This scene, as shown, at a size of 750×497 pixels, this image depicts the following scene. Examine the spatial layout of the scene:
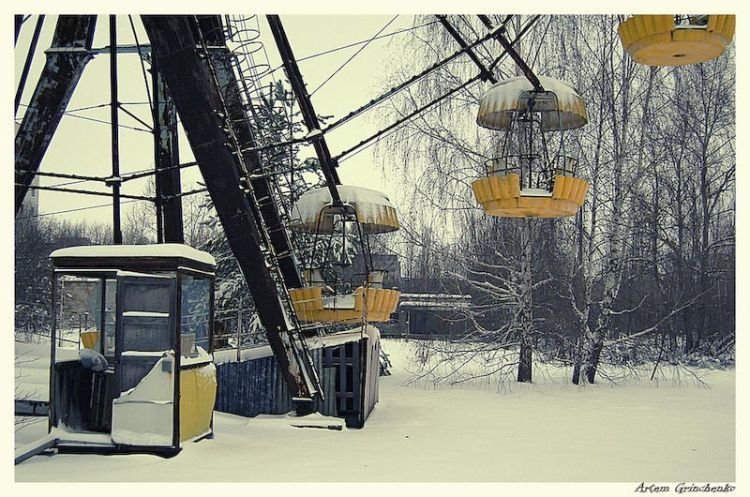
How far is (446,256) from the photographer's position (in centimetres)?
1652

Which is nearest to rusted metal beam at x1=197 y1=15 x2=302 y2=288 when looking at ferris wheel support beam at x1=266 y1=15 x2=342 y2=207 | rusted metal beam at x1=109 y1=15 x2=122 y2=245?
ferris wheel support beam at x1=266 y1=15 x2=342 y2=207

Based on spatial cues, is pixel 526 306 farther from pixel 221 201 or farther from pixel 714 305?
pixel 221 201

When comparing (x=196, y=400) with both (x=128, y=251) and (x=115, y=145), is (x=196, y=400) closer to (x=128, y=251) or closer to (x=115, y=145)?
(x=128, y=251)

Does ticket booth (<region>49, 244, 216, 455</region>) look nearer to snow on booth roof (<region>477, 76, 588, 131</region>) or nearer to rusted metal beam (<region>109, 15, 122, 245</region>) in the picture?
rusted metal beam (<region>109, 15, 122, 245</region>)

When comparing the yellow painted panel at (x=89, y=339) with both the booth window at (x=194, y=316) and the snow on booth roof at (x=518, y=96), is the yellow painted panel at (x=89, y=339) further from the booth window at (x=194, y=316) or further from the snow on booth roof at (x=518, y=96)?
the snow on booth roof at (x=518, y=96)

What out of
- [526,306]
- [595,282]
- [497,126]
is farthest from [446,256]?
[497,126]

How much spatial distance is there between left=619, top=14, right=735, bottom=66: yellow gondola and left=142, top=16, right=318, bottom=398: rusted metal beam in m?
3.99

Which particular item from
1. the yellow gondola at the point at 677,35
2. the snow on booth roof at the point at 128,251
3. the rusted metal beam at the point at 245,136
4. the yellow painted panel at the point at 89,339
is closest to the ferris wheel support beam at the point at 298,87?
the rusted metal beam at the point at 245,136

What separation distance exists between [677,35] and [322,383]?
19.3 ft

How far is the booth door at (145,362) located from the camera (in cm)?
758

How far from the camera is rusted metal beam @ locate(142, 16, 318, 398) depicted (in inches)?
323

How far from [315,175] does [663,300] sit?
7.86 metres

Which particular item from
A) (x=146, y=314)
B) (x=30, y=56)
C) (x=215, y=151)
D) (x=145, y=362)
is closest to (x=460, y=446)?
(x=145, y=362)

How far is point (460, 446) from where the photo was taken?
9133 millimetres
